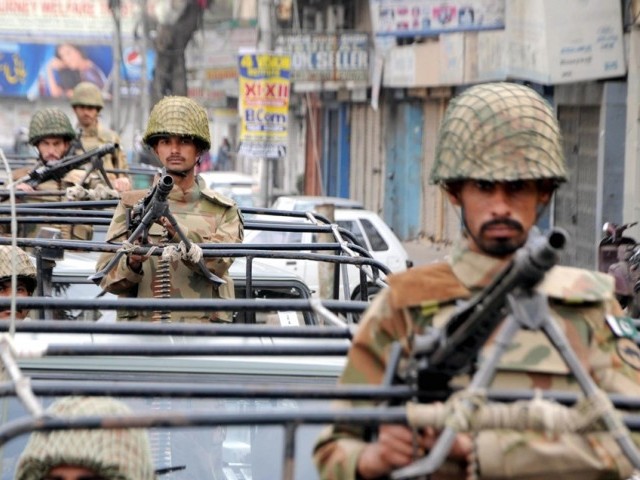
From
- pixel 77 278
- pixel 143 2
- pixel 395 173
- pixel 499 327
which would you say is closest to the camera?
pixel 499 327

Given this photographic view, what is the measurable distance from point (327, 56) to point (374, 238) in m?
10.7

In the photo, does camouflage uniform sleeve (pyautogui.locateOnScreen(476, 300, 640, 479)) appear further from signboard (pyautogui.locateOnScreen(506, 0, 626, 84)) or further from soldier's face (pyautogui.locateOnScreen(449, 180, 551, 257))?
signboard (pyautogui.locateOnScreen(506, 0, 626, 84))

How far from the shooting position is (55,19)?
6519 cm

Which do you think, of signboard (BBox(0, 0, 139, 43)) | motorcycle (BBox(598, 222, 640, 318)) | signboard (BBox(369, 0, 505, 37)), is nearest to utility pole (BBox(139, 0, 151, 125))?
signboard (BBox(0, 0, 139, 43))

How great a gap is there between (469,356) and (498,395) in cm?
9

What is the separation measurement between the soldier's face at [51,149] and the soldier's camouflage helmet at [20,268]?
3.56m

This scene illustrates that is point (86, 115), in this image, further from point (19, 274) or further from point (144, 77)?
point (144, 77)

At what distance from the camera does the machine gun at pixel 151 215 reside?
5.98 m

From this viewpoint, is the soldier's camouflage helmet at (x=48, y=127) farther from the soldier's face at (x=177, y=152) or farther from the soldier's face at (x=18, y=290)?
the soldier's face at (x=18, y=290)

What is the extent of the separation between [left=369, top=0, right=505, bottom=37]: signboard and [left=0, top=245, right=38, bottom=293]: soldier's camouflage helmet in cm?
1474

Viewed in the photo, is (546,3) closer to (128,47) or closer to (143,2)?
(143,2)

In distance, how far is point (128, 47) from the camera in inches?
2547

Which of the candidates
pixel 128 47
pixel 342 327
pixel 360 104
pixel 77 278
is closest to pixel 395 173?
pixel 360 104

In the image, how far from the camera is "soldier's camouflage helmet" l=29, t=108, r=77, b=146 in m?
9.95
